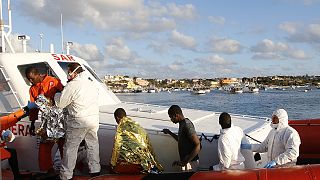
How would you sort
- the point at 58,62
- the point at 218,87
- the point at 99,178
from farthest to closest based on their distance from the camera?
the point at 218,87, the point at 58,62, the point at 99,178

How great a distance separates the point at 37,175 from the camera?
5.52 metres

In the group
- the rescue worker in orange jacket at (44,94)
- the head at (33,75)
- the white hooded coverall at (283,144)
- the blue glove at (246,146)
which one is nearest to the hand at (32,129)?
the rescue worker in orange jacket at (44,94)

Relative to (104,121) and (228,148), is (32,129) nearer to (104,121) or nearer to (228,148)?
(104,121)

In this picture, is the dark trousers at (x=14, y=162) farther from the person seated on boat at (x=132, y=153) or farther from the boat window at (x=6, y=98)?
the person seated on boat at (x=132, y=153)

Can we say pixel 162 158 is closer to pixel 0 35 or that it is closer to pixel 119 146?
pixel 119 146

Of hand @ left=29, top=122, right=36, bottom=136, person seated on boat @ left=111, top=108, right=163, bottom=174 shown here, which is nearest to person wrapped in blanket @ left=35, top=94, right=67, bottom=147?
hand @ left=29, top=122, right=36, bottom=136

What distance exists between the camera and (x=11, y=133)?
17.7 ft

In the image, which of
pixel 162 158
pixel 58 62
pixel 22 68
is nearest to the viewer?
pixel 162 158

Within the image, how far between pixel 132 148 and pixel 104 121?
1.20m

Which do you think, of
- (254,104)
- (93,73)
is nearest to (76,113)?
(93,73)

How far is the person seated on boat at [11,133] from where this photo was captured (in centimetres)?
529

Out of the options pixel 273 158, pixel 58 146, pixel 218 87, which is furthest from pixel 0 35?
pixel 218 87

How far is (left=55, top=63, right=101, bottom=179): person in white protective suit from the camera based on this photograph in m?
4.91

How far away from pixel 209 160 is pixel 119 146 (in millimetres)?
1185
